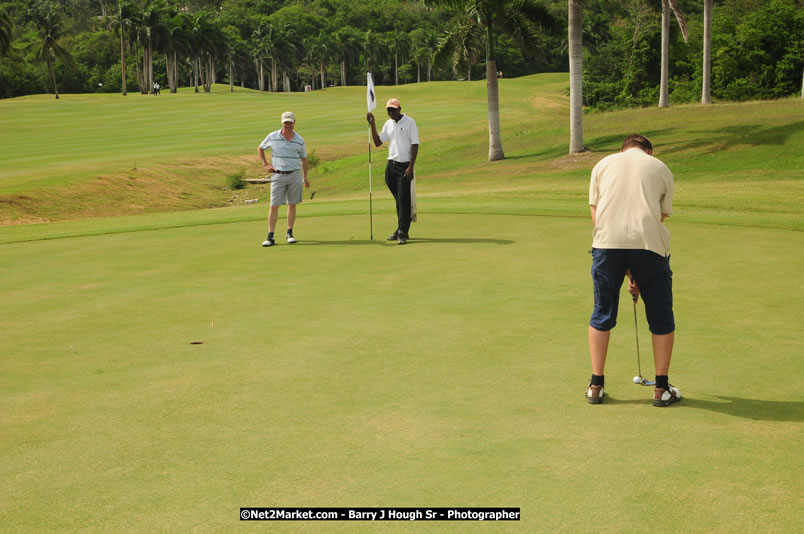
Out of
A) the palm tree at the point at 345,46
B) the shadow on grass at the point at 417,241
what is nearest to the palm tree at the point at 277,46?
the palm tree at the point at 345,46

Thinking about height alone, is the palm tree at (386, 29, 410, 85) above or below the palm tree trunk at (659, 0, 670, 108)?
above

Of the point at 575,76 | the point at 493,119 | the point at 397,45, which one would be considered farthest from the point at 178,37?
the point at 575,76

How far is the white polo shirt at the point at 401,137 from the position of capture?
1291 cm

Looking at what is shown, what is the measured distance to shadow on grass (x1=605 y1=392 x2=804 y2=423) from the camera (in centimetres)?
502

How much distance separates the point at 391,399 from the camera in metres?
5.44

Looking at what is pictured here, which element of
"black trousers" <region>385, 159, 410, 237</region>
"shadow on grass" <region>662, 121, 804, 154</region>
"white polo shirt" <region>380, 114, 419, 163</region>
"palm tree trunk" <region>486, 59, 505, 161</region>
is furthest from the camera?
"palm tree trunk" <region>486, 59, 505, 161</region>

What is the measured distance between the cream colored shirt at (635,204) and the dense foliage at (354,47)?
24738 millimetres

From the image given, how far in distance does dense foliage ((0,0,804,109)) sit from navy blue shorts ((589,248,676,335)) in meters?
24.9

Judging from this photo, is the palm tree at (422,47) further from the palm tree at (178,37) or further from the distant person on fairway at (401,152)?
the distant person on fairway at (401,152)

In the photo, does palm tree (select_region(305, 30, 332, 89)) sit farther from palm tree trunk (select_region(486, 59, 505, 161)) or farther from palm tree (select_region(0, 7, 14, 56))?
palm tree trunk (select_region(486, 59, 505, 161))

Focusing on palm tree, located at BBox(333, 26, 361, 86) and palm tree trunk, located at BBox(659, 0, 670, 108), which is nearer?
palm tree trunk, located at BBox(659, 0, 670, 108)

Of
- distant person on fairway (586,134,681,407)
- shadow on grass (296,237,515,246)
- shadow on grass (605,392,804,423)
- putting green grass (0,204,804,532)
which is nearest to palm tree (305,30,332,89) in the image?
shadow on grass (296,237,515,246)

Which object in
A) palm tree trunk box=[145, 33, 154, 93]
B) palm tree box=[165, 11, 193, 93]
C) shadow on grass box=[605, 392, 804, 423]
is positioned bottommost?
shadow on grass box=[605, 392, 804, 423]

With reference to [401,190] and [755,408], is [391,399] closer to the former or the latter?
[755,408]
